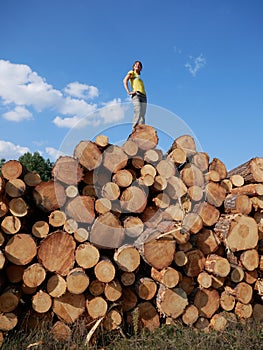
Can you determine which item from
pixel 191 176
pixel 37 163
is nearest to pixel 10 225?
pixel 191 176

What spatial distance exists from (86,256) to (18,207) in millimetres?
953

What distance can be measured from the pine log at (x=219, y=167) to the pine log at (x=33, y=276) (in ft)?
8.82

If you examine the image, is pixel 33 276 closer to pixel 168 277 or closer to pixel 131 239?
pixel 131 239

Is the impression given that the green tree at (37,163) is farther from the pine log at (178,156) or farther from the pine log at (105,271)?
the pine log at (105,271)

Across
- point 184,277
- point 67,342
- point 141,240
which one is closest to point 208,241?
point 184,277

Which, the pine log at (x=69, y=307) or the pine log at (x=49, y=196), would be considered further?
the pine log at (x=49, y=196)

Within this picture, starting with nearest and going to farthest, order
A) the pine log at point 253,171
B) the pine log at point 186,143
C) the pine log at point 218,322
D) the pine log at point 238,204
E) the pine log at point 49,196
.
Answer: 1. the pine log at point 49,196
2. the pine log at point 218,322
3. the pine log at point 238,204
4. the pine log at point 253,171
5. the pine log at point 186,143

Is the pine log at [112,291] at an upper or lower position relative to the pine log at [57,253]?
lower

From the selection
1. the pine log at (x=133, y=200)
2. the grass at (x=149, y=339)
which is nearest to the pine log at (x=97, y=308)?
the grass at (x=149, y=339)

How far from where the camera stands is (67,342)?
3.69 meters

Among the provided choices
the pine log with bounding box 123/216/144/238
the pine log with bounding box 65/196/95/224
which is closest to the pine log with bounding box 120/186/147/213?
the pine log with bounding box 123/216/144/238

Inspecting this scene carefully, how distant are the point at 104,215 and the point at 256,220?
7.28ft

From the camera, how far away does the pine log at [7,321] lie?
12.3 feet

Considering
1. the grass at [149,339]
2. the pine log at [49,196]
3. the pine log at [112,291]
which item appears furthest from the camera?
the pine log at [49,196]
